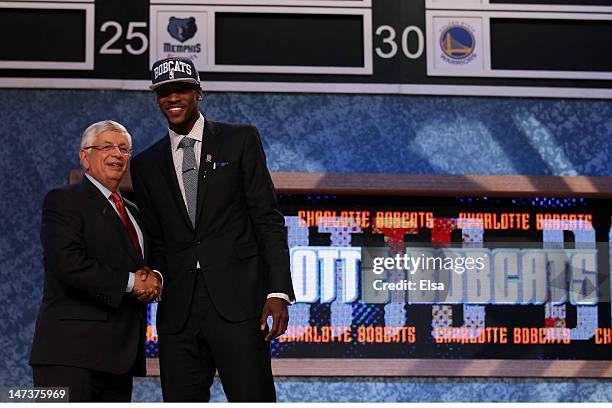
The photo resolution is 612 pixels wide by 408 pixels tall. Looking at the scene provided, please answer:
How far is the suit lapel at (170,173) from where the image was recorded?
230 cm

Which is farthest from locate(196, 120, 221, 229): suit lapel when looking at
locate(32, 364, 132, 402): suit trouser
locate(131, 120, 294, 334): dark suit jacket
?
locate(32, 364, 132, 402): suit trouser

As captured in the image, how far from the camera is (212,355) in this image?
226 cm

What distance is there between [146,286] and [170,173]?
0.94 feet

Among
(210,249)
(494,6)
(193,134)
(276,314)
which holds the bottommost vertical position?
(276,314)

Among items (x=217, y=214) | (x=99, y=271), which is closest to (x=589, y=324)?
(x=217, y=214)

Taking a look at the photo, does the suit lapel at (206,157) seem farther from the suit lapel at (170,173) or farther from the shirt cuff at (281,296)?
the shirt cuff at (281,296)

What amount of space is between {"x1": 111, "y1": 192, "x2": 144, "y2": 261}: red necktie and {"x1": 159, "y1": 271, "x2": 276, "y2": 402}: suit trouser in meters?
0.20

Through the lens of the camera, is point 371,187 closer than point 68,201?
No

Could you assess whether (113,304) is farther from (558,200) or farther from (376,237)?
(558,200)

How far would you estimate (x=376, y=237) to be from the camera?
3.47 m

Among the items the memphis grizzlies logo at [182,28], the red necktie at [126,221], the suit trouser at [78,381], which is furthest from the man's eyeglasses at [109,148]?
the memphis grizzlies logo at [182,28]

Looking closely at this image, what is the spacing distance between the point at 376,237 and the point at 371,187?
0.60ft
